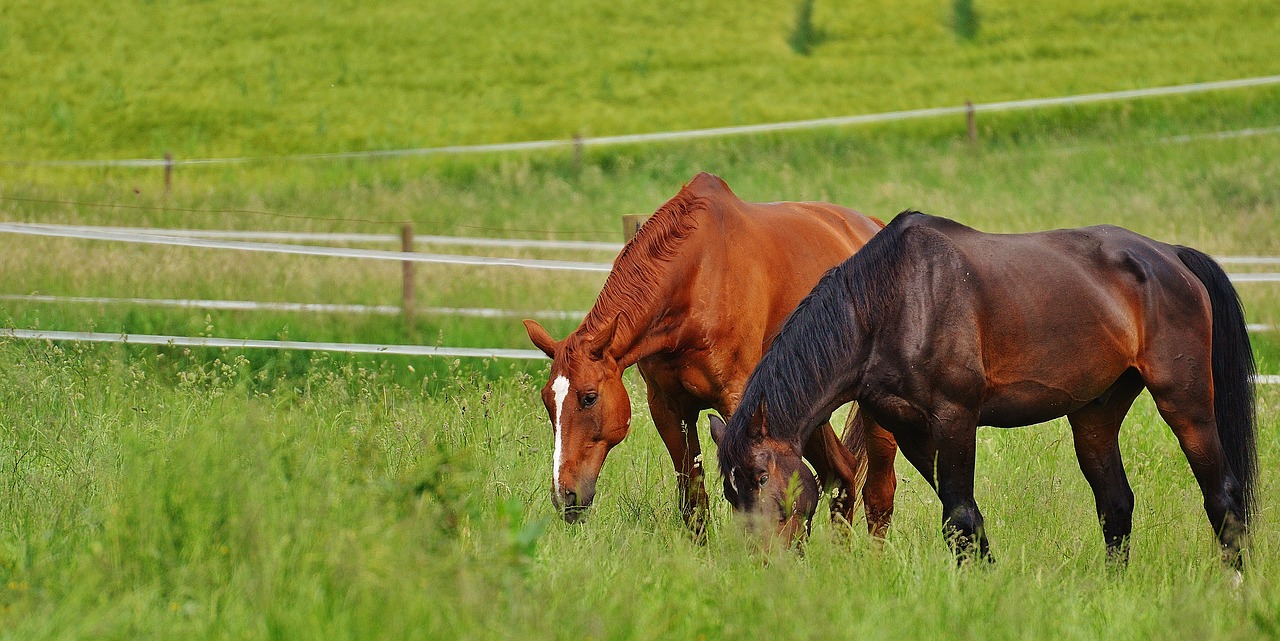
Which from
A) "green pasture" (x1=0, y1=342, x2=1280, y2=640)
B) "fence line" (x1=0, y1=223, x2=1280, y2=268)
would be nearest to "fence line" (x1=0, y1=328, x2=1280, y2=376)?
"fence line" (x1=0, y1=223, x2=1280, y2=268)

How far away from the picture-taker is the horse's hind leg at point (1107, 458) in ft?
17.3

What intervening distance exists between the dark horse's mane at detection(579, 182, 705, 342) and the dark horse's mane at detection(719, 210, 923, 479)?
2.05 ft

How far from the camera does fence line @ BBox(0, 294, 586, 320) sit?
9.17 meters

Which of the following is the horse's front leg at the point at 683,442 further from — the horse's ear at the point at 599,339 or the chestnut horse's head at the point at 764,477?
the chestnut horse's head at the point at 764,477

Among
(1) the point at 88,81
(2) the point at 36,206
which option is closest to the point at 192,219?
(2) the point at 36,206

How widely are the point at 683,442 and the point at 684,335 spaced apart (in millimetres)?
581

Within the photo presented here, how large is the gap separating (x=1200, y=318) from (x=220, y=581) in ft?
12.8

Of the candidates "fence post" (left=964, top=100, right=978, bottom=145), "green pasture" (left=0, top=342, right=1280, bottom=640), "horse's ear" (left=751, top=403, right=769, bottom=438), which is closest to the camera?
"green pasture" (left=0, top=342, right=1280, bottom=640)

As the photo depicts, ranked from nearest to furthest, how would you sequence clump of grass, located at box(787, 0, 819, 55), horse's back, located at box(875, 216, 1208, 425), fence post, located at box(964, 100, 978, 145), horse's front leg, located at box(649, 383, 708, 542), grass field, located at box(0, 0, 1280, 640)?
1. grass field, located at box(0, 0, 1280, 640)
2. horse's back, located at box(875, 216, 1208, 425)
3. horse's front leg, located at box(649, 383, 708, 542)
4. fence post, located at box(964, 100, 978, 145)
5. clump of grass, located at box(787, 0, 819, 55)

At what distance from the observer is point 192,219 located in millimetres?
13609

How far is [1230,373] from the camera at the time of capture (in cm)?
530

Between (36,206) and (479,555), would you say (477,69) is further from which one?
(479,555)

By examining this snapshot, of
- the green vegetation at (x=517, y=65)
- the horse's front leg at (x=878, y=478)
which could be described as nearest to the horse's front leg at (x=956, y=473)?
the horse's front leg at (x=878, y=478)

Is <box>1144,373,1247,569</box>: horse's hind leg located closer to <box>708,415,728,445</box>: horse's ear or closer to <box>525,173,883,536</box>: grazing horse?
<box>525,173,883,536</box>: grazing horse
